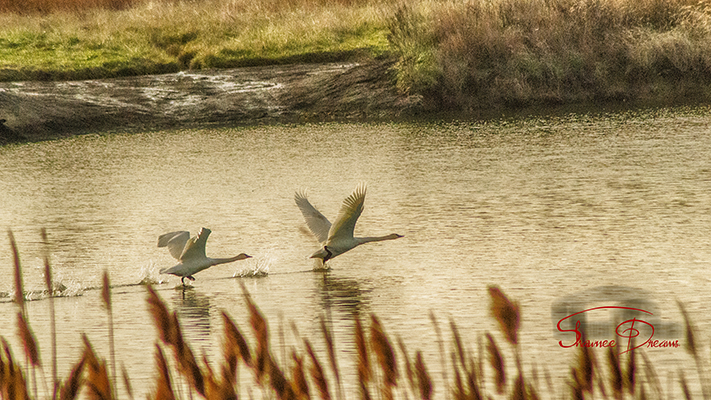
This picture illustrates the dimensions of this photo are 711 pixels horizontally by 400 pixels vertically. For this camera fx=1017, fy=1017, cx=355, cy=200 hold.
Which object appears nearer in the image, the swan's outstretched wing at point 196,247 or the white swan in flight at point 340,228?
the white swan in flight at point 340,228

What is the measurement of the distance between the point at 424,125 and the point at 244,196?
861 cm

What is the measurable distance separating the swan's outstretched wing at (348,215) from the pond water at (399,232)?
53 centimetres

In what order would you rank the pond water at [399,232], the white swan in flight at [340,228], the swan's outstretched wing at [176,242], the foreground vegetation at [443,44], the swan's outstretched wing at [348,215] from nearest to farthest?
the pond water at [399,232]
the swan's outstretched wing at [348,215]
the white swan in flight at [340,228]
the swan's outstretched wing at [176,242]
the foreground vegetation at [443,44]

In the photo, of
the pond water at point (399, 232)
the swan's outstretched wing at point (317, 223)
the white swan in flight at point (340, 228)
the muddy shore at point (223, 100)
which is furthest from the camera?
the muddy shore at point (223, 100)


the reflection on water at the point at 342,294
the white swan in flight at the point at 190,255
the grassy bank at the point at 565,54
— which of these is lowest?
the reflection on water at the point at 342,294

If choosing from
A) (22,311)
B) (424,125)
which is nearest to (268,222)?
(22,311)

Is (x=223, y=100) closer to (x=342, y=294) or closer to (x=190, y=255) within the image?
(x=190, y=255)

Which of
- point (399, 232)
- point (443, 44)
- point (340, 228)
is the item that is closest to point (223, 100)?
point (443, 44)

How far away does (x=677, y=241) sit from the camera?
384 inches

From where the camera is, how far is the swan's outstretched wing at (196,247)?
8.31 meters

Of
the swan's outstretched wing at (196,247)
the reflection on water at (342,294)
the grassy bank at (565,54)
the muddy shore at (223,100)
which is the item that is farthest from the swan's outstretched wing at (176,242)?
the grassy bank at (565,54)

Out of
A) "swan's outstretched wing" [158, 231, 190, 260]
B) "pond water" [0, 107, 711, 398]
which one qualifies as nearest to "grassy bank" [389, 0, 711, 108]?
"pond water" [0, 107, 711, 398]

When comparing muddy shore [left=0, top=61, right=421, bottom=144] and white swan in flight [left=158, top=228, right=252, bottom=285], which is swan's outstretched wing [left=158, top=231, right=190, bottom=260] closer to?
white swan in flight [left=158, top=228, right=252, bottom=285]

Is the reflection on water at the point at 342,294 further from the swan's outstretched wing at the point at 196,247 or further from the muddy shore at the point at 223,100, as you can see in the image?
the muddy shore at the point at 223,100
